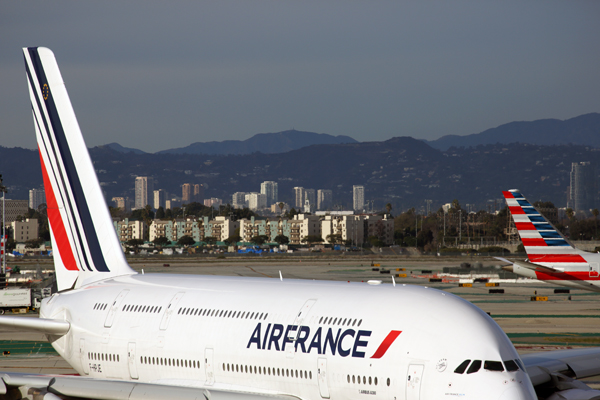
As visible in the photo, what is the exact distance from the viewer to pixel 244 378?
800 inches

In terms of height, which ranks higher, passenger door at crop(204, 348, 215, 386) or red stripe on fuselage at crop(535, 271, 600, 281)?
passenger door at crop(204, 348, 215, 386)

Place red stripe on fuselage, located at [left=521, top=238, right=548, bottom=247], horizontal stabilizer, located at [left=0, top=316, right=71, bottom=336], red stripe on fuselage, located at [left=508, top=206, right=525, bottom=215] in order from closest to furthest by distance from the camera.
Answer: horizontal stabilizer, located at [left=0, top=316, right=71, bottom=336] < red stripe on fuselage, located at [left=521, top=238, right=548, bottom=247] < red stripe on fuselage, located at [left=508, top=206, right=525, bottom=215]

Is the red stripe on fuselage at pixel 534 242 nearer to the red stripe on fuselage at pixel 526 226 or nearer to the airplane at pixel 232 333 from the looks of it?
the red stripe on fuselage at pixel 526 226

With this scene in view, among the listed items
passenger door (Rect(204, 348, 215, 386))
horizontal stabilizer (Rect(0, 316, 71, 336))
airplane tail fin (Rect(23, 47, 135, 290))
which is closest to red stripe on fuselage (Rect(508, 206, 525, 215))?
airplane tail fin (Rect(23, 47, 135, 290))

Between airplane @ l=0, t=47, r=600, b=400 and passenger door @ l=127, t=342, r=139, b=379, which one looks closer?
airplane @ l=0, t=47, r=600, b=400

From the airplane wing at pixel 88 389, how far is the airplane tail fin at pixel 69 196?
10.8 m

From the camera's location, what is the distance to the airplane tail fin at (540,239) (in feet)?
174

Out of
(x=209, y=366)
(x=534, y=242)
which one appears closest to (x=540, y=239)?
(x=534, y=242)

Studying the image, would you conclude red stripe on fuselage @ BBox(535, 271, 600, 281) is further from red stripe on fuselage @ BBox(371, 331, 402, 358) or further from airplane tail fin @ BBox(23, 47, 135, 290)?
red stripe on fuselage @ BBox(371, 331, 402, 358)

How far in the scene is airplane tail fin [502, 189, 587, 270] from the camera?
52.9 m

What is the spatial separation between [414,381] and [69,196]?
1904cm

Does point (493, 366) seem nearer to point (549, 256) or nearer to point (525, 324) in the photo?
point (525, 324)

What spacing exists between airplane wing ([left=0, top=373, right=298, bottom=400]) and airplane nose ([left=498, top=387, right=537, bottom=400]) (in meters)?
5.45

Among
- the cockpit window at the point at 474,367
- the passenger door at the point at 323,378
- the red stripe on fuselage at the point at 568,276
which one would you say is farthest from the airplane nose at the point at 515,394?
the red stripe on fuselage at the point at 568,276
